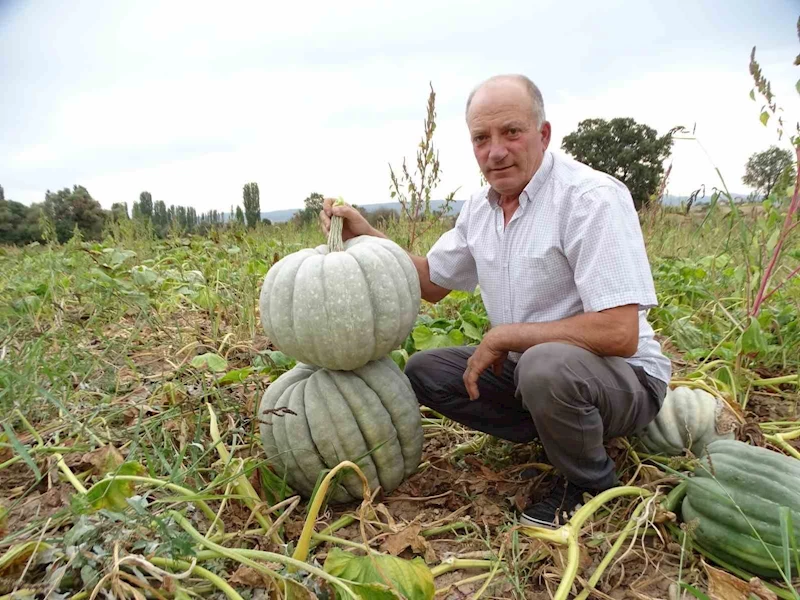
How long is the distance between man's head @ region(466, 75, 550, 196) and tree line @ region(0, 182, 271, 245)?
3715mm

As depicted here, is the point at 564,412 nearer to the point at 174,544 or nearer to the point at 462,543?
the point at 462,543

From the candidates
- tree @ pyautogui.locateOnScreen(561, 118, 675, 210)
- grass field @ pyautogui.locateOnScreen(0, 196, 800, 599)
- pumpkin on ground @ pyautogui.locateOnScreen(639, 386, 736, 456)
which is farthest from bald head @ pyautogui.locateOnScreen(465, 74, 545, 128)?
tree @ pyautogui.locateOnScreen(561, 118, 675, 210)

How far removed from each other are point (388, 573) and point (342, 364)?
0.74m

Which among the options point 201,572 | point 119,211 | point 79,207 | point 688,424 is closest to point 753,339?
point 688,424

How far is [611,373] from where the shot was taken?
1.96m

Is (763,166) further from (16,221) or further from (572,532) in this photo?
(16,221)

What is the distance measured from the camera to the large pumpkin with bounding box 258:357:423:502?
1980 millimetres

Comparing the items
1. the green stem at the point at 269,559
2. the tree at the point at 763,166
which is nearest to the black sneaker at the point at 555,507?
the green stem at the point at 269,559

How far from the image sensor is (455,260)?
99.1 inches

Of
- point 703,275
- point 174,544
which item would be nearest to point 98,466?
point 174,544

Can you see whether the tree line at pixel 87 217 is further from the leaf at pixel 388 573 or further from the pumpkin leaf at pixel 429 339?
the leaf at pixel 388 573

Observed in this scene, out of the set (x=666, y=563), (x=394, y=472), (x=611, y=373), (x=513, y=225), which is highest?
(x=513, y=225)

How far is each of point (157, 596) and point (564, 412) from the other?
4.12 ft

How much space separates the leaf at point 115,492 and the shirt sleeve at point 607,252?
147 cm
